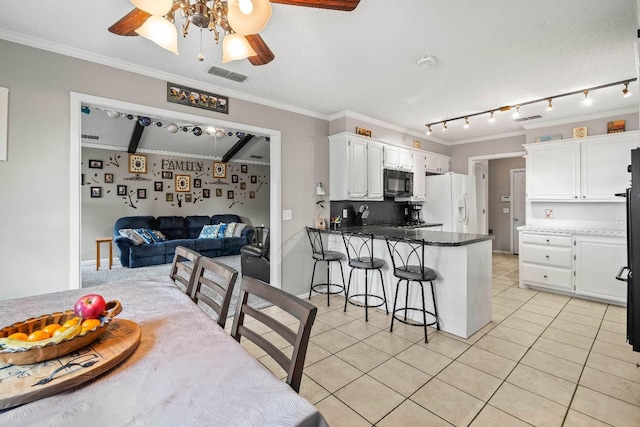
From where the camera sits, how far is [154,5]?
130 cm

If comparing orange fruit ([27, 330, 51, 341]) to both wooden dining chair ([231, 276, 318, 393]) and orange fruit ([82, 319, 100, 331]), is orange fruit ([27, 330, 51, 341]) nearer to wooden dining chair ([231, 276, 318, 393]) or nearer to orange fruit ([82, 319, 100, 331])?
orange fruit ([82, 319, 100, 331])

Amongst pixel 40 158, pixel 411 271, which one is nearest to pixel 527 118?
pixel 411 271

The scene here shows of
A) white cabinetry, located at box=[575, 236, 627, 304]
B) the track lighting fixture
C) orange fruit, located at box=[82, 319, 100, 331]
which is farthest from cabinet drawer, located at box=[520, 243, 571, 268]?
orange fruit, located at box=[82, 319, 100, 331]

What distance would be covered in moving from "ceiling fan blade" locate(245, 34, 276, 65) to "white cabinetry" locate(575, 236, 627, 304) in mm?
4366

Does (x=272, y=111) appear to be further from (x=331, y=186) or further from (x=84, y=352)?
(x=84, y=352)

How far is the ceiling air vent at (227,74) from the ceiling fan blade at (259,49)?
103 cm

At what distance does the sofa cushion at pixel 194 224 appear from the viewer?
7.38 meters

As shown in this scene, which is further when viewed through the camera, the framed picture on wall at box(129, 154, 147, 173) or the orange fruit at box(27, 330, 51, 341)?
the framed picture on wall at box(129, 154, 147, 173)

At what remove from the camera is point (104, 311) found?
1165 millimetres

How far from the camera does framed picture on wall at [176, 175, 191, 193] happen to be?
7535 mm

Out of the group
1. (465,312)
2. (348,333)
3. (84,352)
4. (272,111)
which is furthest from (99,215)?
(465,312)

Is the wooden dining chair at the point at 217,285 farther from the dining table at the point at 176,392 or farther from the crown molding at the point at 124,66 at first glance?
the crown molding at the point at 124,66

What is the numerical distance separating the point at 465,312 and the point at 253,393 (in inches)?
100

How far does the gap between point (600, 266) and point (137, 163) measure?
8.61 m
